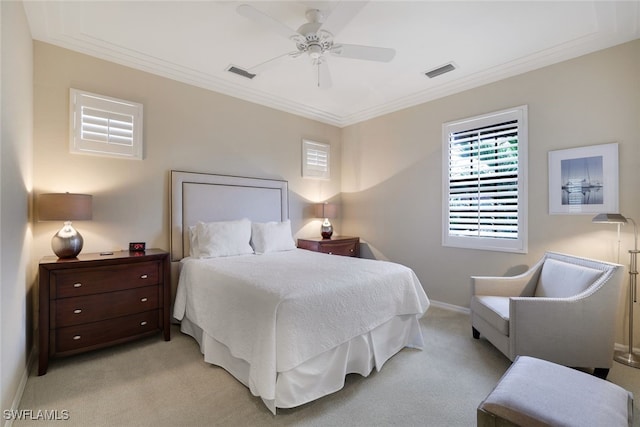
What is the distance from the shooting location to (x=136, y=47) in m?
3.05

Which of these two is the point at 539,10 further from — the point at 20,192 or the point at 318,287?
the point at 20,192

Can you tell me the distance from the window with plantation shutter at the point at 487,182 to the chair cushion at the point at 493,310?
893 millimetres

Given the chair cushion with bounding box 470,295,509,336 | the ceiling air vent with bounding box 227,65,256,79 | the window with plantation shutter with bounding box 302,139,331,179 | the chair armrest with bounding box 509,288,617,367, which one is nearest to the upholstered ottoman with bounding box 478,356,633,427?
the chair armrest with bounding box 509,288,617,367

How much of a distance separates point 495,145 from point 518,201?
0.73 metres

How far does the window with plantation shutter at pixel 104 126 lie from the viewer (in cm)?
297

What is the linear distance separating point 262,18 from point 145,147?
2.10 meters

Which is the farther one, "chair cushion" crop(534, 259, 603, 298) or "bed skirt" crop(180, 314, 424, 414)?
"chair cushion" crop(534, 259, 603, 298)

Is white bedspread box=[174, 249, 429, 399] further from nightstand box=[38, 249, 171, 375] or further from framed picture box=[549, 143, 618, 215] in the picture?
framed picture box=[549, 143, 618, 215]

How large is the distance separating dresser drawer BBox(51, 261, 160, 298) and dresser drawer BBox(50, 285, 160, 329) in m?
0.05

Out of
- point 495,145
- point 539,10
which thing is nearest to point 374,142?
point 495,145

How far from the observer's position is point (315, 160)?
510 centimetres

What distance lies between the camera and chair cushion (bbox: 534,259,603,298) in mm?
2441

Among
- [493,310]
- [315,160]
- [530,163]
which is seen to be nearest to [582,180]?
[530,163]

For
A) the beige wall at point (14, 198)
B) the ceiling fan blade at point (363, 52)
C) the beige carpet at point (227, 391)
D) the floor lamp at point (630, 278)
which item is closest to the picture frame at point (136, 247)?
the beige wall at point (14, 198)
